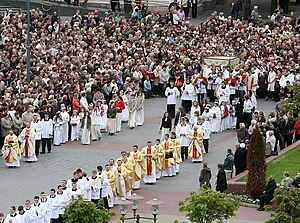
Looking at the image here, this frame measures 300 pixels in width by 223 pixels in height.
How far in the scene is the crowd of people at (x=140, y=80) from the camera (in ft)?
137

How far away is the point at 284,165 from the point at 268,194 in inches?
156

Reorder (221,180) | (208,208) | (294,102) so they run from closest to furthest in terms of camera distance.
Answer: (208,208) < (221,180) < (294,102)

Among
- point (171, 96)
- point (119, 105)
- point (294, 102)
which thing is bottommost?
point (119, 105)

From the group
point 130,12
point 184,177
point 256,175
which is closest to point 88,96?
point 184,177

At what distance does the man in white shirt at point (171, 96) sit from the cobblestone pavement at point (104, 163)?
25.3 inches

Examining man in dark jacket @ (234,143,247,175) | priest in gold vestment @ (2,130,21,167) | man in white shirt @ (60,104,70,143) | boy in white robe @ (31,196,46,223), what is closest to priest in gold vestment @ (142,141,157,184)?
man in dark jacket @ (234,143,247,175)

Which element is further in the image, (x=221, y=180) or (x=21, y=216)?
(x=221, y=180)

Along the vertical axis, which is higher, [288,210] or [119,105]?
[119,105]

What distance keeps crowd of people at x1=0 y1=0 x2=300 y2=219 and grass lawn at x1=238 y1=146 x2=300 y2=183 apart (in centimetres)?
81

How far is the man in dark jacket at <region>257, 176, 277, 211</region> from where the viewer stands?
35.7m

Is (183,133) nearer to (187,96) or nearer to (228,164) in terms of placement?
(228,164)

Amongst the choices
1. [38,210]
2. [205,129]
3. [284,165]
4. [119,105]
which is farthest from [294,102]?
[38,210]

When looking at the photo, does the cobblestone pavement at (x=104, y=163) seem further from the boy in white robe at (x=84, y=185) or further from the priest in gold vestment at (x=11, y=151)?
the boy in white robe at (x=84, y=185)

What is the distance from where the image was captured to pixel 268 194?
35.8m
